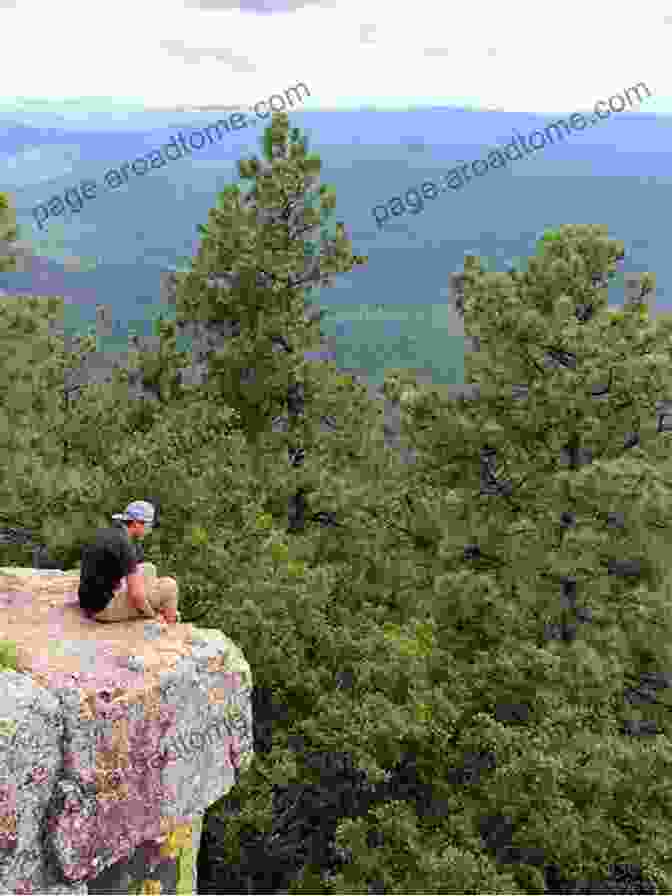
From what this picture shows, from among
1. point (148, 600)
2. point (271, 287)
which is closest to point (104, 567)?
point (148, 600)

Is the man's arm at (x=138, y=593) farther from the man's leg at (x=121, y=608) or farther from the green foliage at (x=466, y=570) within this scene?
the green foliage at (x=466, y=570)

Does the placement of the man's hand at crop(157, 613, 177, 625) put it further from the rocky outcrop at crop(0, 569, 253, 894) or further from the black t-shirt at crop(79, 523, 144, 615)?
the black t-shirt at crop(79, 523, 144, 615)

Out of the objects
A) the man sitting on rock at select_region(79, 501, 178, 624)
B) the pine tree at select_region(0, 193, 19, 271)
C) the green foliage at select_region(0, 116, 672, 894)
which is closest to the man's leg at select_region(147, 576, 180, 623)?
the man sitting on rock at select_region(79, 501, 178, 624)

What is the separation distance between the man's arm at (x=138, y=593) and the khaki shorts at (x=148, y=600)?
0.09 m

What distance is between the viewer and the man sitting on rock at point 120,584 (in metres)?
10.1

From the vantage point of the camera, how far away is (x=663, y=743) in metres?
15.1

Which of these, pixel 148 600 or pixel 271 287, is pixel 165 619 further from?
pixel 271 287

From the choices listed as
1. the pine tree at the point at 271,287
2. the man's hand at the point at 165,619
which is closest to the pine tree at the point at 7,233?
the pine tree at the point at 271,287

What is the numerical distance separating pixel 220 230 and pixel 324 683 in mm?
13354

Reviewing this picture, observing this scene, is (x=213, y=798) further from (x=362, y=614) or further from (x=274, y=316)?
(x=274, y=316)

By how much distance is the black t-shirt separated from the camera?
33.1ft

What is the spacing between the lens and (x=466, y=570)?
59.0ft

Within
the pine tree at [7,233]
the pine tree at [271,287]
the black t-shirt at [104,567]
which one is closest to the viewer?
the black t-shirt at [104,567]

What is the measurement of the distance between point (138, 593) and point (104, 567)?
497mm
